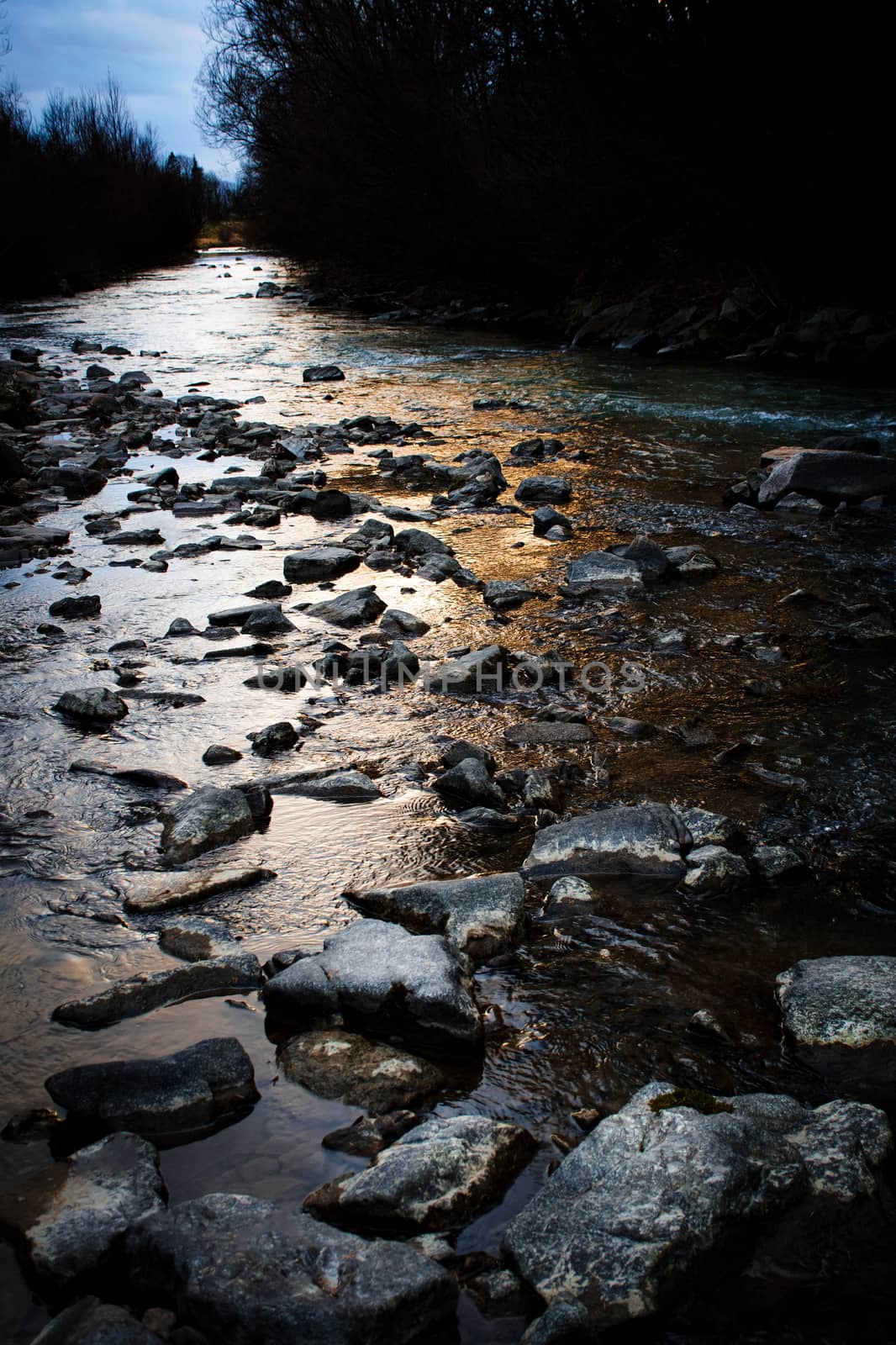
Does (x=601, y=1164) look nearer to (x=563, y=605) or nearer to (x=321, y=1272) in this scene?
(x=321, y=1272)

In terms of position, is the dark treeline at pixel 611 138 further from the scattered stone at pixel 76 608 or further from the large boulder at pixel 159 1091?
the large boulder at pixel 159 1091

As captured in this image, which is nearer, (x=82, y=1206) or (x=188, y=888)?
(x=82, y=1206)

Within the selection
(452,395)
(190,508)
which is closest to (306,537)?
(190,508)

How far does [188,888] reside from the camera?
2250 millimetres

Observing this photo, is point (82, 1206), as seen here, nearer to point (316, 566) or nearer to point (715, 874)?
point (715, 874)

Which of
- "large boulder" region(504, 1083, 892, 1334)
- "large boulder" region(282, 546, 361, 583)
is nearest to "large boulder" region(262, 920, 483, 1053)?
"large boulder" region(504, 1083, 892, 1334)

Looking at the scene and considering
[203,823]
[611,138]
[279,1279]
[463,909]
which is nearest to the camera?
[279,1279]

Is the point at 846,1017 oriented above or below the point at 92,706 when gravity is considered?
below

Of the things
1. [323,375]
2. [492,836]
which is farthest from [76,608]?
[323,375]

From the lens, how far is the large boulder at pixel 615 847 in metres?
2.29

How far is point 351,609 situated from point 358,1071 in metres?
2.48

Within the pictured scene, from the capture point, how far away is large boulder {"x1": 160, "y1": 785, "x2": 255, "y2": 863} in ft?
7.82

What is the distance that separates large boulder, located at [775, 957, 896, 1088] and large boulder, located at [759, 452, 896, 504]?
4.19m

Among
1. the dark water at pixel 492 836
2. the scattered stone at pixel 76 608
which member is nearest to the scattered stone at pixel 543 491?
the dark water at pixel 492 836
